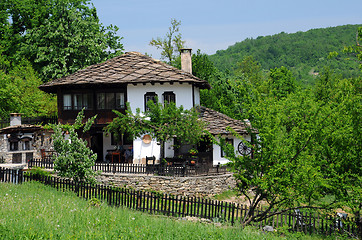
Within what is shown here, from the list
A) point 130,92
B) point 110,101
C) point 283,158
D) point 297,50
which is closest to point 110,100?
point 110,101

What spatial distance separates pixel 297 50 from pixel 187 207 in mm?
148181

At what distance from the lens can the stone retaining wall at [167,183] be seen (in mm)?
23281

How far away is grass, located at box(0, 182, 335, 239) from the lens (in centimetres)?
1040

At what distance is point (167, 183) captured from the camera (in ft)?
76.5

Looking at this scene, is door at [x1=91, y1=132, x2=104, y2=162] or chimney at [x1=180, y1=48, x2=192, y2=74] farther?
chimney at [x1=180, y1=48, x2=192, y2=74]

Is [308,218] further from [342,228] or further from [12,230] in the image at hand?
[12,230]

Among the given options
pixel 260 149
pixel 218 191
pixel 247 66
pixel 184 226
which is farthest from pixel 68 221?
pixel 247 66

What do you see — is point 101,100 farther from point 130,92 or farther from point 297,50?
point 297,50

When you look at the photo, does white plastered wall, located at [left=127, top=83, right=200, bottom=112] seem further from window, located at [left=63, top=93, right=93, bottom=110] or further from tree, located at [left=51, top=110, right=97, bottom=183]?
tree, located at [left=51, top=110, right=97, bottom=183]

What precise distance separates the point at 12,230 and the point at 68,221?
1801 mm

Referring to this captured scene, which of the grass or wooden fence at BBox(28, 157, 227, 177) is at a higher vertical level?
wooden fence at BBox(28, 157, 227, 177)

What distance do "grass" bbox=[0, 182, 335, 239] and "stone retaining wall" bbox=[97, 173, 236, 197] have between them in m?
8.62

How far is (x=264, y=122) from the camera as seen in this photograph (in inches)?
552

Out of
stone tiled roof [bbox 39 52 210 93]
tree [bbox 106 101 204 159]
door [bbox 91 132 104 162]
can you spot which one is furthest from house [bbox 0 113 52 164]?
tree [bbox 106 101 204 159]
